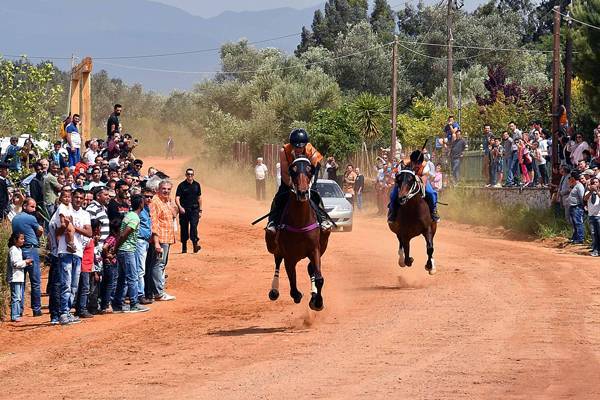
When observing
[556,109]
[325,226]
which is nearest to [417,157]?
[325,226]

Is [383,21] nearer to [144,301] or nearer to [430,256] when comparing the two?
[430,256]

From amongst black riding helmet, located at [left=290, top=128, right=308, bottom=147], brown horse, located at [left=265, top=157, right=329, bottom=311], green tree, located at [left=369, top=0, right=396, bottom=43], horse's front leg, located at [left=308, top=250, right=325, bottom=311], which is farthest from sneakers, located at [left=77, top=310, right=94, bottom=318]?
green tree, located at [left=369, top=0, right=396, bottom=43]

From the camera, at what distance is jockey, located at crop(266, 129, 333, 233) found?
1672cm

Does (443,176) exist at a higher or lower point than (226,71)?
lower

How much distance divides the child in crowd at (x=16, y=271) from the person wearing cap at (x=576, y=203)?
15911 mm

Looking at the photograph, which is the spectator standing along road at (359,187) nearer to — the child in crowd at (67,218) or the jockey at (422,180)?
the jockey at (422,180)

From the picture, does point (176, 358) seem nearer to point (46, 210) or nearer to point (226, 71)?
point (46, 210)

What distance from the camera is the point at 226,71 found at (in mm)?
91625

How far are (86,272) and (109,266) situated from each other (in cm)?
81

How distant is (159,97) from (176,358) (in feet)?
379

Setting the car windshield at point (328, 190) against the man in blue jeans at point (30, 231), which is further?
the car windshield at point (328, 190)

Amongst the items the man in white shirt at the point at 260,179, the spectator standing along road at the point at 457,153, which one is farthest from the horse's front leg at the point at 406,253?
the man in white shirt at the point at 260,179

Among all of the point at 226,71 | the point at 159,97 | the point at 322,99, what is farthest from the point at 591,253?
the point at 159,97

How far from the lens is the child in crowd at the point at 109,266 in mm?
19531
